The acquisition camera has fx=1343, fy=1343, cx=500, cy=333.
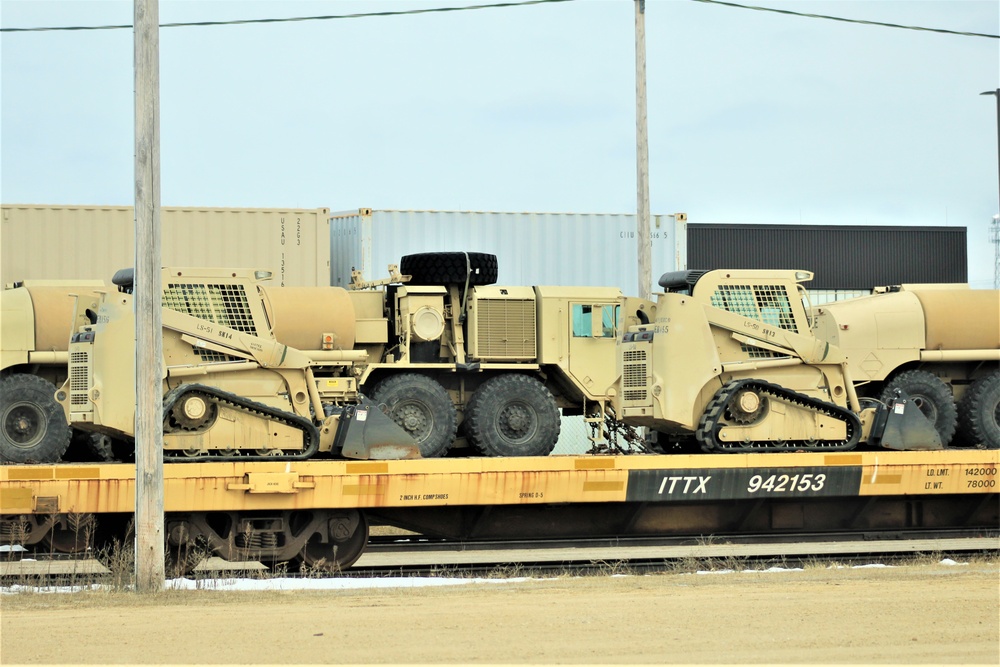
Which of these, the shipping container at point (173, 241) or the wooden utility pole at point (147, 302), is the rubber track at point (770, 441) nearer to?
the wooden utility pole at point (147, 302)

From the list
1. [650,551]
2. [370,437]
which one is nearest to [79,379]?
[370,437]

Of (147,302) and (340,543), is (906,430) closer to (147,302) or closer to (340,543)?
(340,543)

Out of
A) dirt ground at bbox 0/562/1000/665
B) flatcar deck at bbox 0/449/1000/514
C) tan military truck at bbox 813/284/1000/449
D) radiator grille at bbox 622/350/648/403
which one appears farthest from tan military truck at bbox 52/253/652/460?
tan military truck at bbox 813/284/1000/449

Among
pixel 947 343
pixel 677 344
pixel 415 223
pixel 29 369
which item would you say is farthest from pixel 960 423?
pixel 29 369

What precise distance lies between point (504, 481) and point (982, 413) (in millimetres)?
6215

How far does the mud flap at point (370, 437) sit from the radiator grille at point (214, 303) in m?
1.37

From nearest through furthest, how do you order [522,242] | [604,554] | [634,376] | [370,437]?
[370,437] → [634,376] → [604,554] → [522,242]

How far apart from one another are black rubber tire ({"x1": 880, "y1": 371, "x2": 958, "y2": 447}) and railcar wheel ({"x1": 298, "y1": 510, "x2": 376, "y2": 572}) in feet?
20.9

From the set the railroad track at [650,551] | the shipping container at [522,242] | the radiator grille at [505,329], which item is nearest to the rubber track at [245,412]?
the railroad track at [650,551]

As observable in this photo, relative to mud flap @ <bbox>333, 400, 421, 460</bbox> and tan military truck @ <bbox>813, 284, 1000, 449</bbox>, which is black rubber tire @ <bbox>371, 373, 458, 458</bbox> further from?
tan military truck @ <bbox>813, 284, 1000, 449</bbox>

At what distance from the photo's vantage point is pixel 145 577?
11398 mm

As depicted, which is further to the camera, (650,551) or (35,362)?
(650,551)

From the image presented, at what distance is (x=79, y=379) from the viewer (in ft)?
43.0

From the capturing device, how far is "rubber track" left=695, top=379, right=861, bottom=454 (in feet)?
46.7
